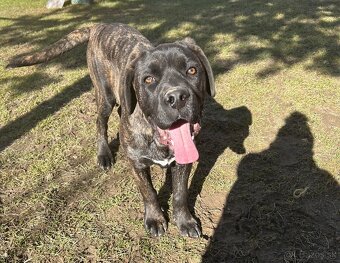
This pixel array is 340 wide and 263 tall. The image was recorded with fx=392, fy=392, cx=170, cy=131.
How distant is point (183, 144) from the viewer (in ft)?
10.3

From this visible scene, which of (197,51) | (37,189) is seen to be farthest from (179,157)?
(37,189)

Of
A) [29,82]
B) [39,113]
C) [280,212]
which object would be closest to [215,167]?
[280,212]

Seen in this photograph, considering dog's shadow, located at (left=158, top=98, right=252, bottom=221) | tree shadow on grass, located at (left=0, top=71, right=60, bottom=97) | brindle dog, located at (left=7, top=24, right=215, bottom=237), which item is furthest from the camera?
tree shadow on grass, located at (left=0, top=71, right=60, bottom=97)

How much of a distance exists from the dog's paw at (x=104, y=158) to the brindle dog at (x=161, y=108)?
0.91m

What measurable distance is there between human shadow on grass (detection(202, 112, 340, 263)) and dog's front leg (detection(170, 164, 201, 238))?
0.22 m

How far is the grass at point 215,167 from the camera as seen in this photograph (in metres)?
3.59

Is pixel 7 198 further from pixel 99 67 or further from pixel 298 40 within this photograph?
pixel 298 40

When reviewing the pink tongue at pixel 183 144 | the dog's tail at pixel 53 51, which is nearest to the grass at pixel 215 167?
the pink tongue at pixel 183 144

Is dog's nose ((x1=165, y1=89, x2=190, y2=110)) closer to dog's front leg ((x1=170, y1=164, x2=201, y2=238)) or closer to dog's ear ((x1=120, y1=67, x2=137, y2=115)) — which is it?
dog's ear ((x1=120, y1=67, x2=137, y2=115))

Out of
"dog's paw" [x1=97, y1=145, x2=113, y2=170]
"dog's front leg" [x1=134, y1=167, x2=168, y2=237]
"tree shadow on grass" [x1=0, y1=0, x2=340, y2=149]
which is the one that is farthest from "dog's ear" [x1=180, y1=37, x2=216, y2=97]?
"tree shadow on grass" [x1=0, y1=0, x2=340, y2=149]

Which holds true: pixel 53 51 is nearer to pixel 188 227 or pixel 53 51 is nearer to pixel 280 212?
pixel 188 227

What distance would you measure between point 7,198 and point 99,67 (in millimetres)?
1743

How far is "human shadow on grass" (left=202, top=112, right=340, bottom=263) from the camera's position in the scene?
3484 millimetres

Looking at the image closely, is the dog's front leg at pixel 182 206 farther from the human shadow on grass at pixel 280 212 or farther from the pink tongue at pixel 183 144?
the pink tongue at pixel 183 144
